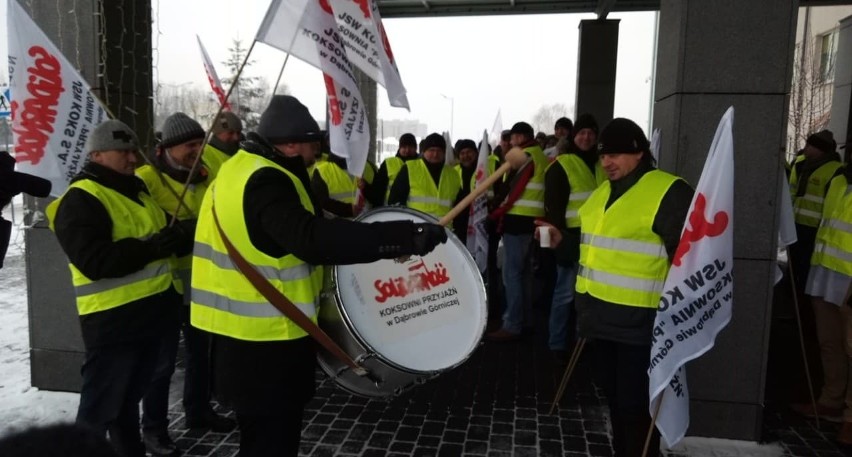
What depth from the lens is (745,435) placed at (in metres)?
4.44

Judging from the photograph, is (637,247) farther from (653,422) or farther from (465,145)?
(465,145)

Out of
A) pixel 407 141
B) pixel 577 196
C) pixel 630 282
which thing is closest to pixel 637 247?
pixel 630 282

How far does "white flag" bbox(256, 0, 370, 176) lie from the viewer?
3606mm

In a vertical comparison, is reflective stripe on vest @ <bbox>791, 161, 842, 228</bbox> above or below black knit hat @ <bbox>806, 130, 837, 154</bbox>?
below

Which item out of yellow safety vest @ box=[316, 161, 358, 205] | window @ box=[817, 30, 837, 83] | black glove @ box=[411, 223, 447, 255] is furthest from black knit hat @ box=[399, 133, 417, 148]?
window @ box=[817, 30, 837, 83]

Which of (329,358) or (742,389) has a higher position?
(329,358)

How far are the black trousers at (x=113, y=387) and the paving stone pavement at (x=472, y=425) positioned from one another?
677 millimetres

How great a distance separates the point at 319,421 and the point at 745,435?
2.94m

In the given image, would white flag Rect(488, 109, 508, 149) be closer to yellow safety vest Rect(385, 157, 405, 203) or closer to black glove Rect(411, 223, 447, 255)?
yellow safety vest Rect(385, 157, 405, 203)

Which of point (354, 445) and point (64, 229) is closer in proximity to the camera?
point (64, 229)

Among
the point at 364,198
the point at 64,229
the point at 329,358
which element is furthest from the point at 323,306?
the point at 364,198

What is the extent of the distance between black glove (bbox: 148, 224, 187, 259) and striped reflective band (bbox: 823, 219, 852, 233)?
4483 mm

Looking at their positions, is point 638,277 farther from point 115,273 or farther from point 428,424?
point 115,273

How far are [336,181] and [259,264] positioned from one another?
13.7 feet
